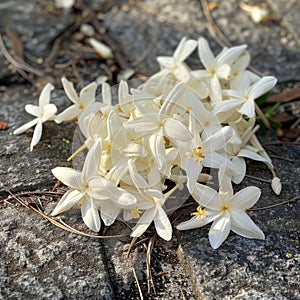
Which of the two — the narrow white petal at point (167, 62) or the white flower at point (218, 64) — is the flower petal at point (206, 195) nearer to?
the white flower at point (218, 64)

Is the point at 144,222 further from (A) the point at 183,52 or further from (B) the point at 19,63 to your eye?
(B) the point at 19,63

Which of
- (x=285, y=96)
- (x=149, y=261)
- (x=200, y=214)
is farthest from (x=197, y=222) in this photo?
(x=285, y=96)

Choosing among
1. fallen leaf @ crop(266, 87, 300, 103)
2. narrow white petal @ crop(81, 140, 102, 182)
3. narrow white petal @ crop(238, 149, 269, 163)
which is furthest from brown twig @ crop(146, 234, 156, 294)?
fallen leaf @ crop(266, 87, 300, 103)

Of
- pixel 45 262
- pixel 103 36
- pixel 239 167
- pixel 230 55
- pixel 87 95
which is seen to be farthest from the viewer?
pixel 103 36

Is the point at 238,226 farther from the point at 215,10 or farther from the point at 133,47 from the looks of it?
the point at 215,10

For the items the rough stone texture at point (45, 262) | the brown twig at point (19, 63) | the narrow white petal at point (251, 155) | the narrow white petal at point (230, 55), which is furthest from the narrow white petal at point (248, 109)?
the brown twig at point (19, 63)

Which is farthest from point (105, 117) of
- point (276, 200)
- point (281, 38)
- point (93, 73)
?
point (281, 38)

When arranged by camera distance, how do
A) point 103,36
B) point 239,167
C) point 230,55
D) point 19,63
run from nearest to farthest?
1. point 239,167
2. point 230,55
3. point 19,63
4. point 103,36
